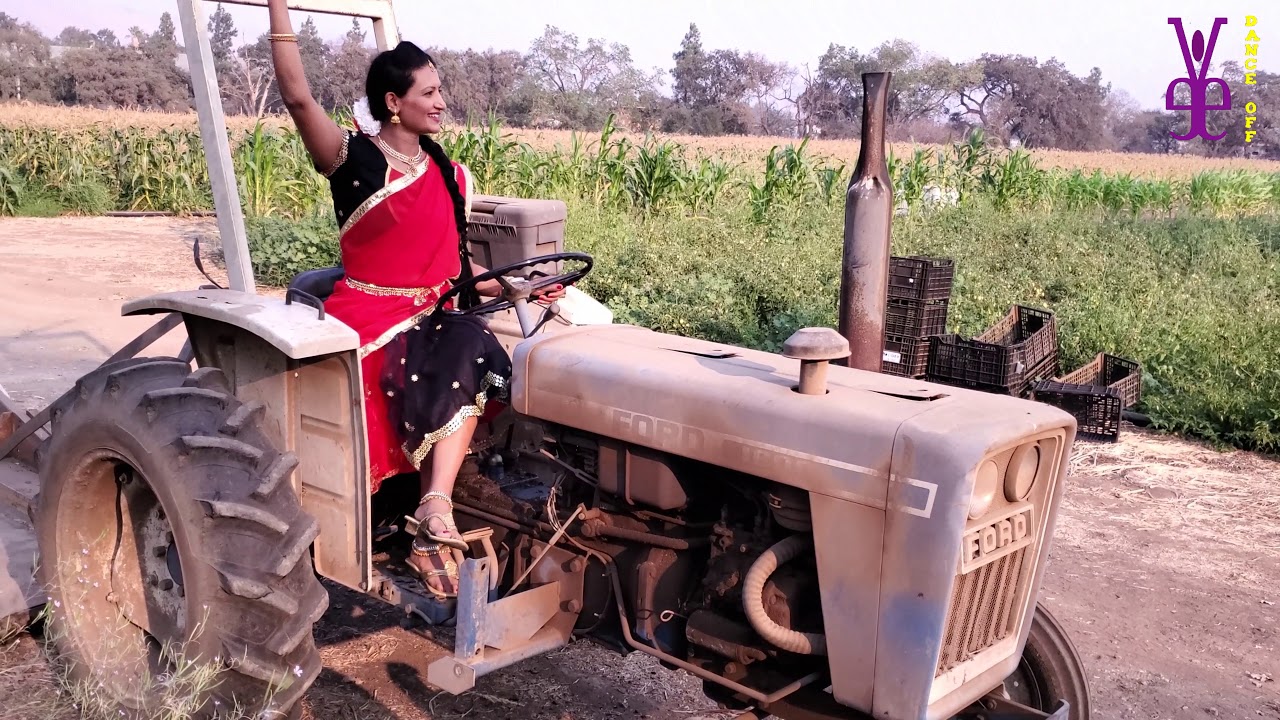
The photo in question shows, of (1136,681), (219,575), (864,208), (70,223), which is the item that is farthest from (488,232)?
(70,223)

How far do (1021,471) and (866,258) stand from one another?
3335mm

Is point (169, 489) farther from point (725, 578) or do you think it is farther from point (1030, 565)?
point (1030, 565)

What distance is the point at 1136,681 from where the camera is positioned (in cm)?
386

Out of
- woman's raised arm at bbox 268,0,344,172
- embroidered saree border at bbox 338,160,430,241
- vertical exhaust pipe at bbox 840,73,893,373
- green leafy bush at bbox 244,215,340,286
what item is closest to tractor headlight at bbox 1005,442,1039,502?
embroidered saree border at bbox 338,160,430,241

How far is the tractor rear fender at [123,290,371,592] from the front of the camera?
2912 mm

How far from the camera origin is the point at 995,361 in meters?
7.15

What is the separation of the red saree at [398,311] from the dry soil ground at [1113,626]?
75 centimetres

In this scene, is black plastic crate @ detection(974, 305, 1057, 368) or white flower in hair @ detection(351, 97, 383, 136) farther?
black plastic crate @ detection(974, 305, 1057, 368)

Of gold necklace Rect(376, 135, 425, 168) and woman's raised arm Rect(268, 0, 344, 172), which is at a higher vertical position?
woman's raised arm Rect(268, 0, 344, 172)

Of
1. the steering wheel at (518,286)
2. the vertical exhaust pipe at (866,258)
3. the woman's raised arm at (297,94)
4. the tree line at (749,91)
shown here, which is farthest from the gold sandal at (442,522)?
the tree line at (749,91)

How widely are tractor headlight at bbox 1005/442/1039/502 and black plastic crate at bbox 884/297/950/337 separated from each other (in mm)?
5142

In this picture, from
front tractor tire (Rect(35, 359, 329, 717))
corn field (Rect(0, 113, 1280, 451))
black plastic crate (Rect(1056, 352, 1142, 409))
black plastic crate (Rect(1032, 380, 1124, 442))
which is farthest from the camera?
corn field (Rect(0, 113, 1280, 451))

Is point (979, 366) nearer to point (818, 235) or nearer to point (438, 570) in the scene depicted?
point (438, 570)

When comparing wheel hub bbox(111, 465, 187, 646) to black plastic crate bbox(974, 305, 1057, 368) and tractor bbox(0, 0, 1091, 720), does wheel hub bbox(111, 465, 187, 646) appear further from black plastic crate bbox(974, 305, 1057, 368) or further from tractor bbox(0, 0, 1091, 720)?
black plastic crate bbox(974, 305, 1057, 368)
